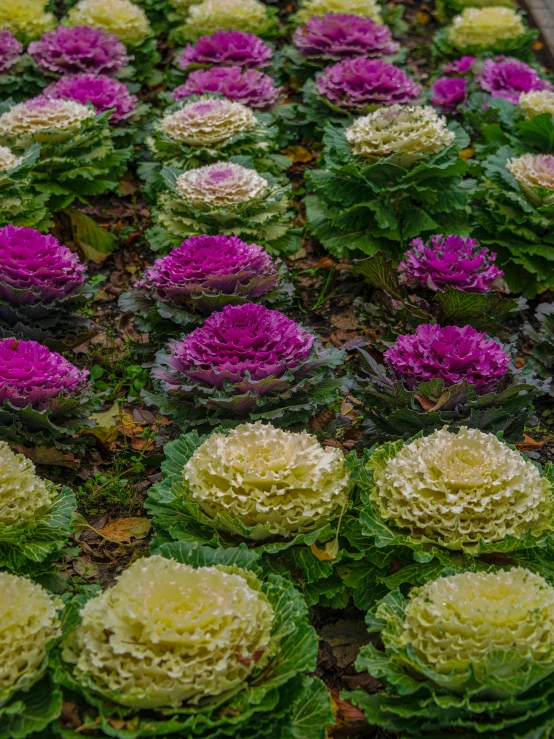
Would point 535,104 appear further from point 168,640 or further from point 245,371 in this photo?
point 168,640

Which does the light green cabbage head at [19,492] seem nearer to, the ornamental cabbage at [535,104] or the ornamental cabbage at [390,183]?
the ornamental cabbage at [390,183]

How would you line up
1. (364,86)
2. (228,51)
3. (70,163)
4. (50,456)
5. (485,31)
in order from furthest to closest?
1. (485,31)
2. (228,51)
3. (364,86)
4. (70,163)
5. (50,456)

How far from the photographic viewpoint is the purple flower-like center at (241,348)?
3.65m

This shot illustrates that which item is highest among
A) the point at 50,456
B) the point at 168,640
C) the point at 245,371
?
the point at 168,640

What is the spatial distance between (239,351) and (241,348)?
2cm

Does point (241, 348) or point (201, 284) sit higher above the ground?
point (241, 348)

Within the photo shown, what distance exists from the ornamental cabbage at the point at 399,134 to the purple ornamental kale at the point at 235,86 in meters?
1.16

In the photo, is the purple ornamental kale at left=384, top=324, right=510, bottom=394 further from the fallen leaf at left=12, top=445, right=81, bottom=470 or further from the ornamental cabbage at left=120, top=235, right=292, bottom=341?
the fallen leaf at left=12, top=445, right=81, bottom=470

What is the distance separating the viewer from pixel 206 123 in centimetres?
548

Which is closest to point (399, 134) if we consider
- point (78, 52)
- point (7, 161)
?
point (7, 161)

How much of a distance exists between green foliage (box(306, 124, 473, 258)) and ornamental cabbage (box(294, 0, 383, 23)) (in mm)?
2683

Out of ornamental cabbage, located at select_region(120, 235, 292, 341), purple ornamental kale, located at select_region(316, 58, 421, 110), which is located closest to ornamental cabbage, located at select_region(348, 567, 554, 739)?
ornamental cabbage, located at select_region(120, 235, 292, 341)

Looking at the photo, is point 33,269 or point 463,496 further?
point 33,269

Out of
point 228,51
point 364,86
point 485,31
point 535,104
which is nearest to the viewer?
point 535,104
